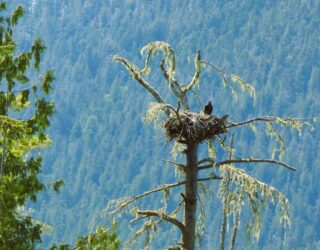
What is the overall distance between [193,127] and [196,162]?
1.11 feet

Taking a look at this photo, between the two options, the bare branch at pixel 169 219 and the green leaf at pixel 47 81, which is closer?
the bare branch at pixel 169 219

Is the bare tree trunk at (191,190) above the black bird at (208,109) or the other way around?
the other way around

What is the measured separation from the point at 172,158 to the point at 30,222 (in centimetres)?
157

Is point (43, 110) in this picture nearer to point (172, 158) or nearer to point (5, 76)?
point (5, 76)

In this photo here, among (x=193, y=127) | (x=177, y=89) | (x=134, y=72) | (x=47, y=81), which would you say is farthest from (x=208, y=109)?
(x=47, y=81)

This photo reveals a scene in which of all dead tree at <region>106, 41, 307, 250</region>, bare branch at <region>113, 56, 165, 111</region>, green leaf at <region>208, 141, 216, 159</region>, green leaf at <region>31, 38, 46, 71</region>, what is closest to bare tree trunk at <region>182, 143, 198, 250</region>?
dead tree at <region>106, 41, 307, 250</region>

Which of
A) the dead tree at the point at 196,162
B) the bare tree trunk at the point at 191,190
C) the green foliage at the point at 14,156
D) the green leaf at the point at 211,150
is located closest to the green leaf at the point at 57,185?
the green foliage at the point at 14,156

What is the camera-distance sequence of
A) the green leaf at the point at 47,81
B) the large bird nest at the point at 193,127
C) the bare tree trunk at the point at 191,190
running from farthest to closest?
the green leaf at the point at 47,81, the large bird nest at the point at 193,127, the bare tree trunk at the point at 191,190

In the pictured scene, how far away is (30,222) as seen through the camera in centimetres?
1188

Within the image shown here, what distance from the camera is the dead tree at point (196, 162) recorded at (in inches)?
424

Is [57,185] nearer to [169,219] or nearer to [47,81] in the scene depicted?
[47,81]

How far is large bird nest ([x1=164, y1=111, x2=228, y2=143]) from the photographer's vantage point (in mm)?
11305

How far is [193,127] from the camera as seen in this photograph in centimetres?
1130

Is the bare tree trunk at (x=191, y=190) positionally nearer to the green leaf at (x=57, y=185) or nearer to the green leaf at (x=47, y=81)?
the green leaf at (x=47, y=81)
